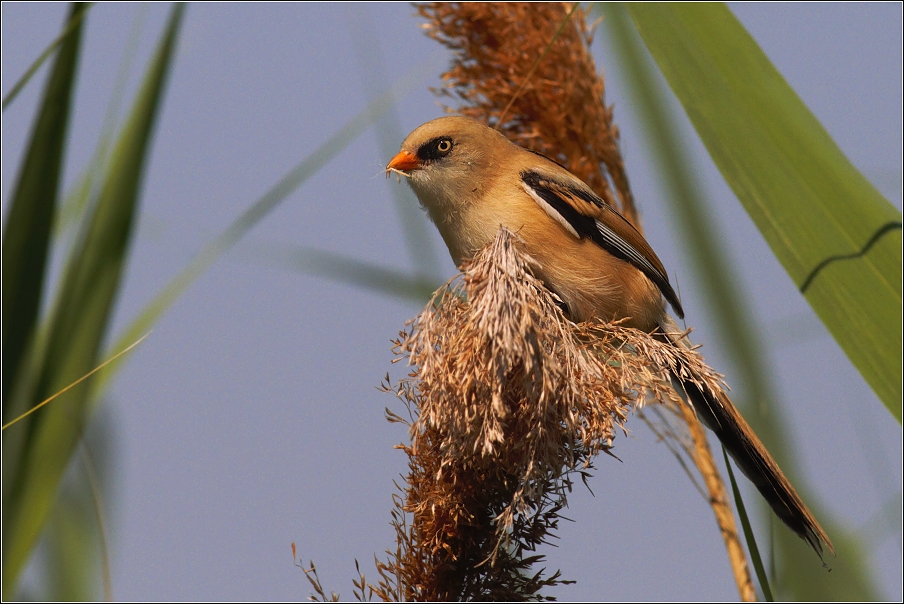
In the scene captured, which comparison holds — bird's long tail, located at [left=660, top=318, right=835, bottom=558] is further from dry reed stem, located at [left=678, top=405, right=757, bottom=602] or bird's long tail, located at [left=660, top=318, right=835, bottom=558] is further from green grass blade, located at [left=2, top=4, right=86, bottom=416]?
green grass blade, located at [left=2, top=4, right=86, bottom=416]

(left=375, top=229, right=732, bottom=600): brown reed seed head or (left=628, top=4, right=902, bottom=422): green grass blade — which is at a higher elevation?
(left=628, top=4, right=902, bottom=422): green grass blade

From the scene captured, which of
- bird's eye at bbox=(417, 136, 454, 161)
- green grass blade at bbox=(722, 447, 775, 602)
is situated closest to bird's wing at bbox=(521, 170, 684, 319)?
bird's eye at bbox=(417, 136, 454, 161)

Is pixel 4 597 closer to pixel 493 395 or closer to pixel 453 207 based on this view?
pixel 493 395

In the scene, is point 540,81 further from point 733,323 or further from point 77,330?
point 77,330

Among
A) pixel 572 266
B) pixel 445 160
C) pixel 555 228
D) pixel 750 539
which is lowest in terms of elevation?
pixel 750 539

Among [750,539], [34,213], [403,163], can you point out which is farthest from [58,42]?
[750,539]

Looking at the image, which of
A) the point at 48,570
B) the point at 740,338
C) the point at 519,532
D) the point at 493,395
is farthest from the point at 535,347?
the point at 48,570

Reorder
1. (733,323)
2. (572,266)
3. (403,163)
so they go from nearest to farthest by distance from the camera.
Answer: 1. (733,323)
2. (572,266)
3. (403,163)
